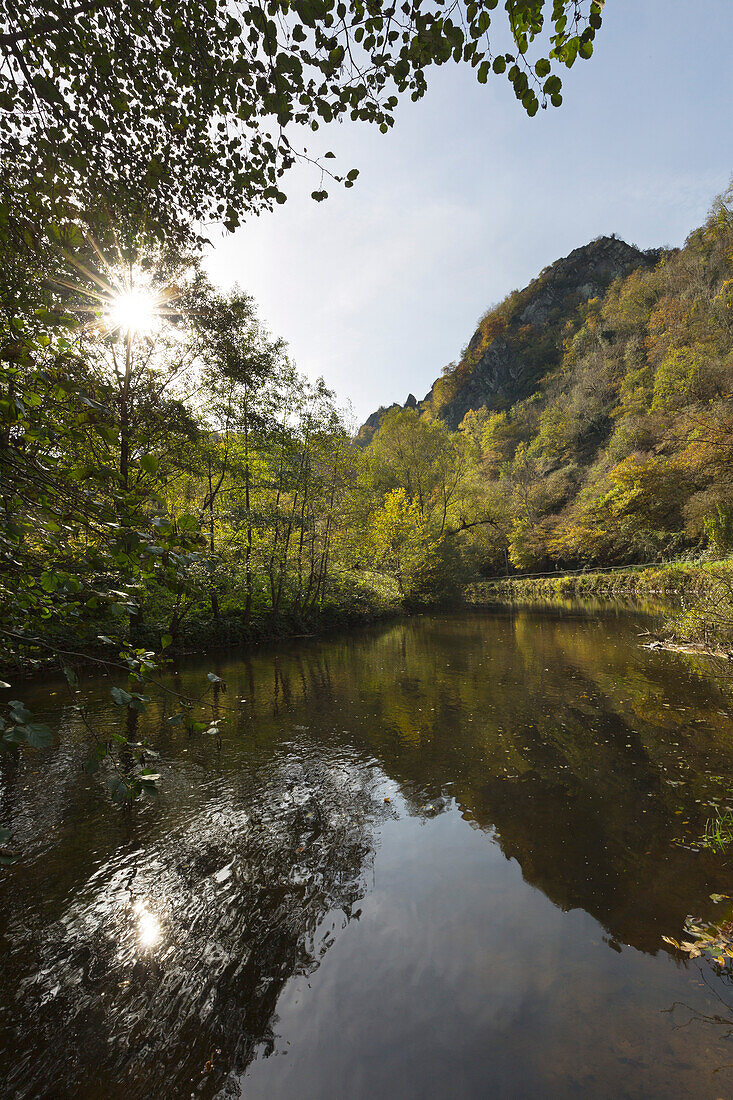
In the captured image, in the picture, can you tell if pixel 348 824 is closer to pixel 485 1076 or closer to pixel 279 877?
pixel 279 877

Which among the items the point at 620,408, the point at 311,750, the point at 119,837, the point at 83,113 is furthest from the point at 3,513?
the point at 620,408

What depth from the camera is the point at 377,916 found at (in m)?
3.24

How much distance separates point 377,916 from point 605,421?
5549 cm

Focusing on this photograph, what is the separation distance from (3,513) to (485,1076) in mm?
3524

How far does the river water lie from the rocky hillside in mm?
66865

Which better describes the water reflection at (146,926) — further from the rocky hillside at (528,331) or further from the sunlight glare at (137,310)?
the rocky hillside at (528,331)

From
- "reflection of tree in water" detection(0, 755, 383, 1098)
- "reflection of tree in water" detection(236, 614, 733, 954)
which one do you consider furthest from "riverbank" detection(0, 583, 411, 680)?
"reflection of tree in water" detection(0, 755, 383, 1098)

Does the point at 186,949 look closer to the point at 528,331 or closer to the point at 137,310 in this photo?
the point at 137,310

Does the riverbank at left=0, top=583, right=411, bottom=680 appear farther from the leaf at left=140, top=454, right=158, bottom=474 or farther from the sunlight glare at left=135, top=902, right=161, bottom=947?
the leaf at left=140, top=454, right=158, bottom=474

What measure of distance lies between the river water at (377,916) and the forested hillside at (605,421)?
16680 mm

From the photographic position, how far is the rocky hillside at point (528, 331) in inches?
2729

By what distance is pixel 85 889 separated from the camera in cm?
351

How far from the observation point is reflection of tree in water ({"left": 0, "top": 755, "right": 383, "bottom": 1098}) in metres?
2.21

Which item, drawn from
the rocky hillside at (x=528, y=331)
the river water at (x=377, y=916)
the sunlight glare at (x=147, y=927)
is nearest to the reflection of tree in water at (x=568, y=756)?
the river water at (x=377, y=916)
